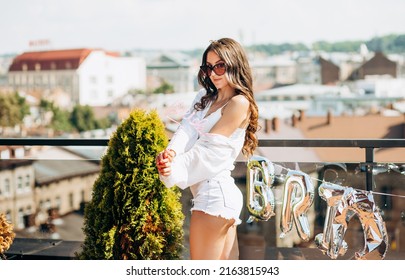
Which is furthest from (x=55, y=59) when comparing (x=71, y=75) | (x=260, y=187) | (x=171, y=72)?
(x=260, y=187)

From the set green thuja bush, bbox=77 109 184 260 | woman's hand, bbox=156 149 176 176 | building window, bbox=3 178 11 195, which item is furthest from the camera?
building window, bbox=3 178 11 195

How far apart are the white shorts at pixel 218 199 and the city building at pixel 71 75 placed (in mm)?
101228

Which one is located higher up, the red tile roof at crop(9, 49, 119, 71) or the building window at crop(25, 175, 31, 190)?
the red tile roof at crop(9, 49, 119, 71)

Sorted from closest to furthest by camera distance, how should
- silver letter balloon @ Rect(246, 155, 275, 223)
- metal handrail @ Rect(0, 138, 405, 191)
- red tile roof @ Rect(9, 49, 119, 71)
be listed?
silver letter balloon @ Rect(246, 155, 275, 223) → metal handrail @ Rect(0, 138, 405, 191) → red tile roof @ Rect(9, 49, 119, 71)

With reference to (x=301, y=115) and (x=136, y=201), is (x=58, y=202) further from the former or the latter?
(x=301, y=115)

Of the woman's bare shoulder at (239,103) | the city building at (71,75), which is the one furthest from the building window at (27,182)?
the city building at (71,75)

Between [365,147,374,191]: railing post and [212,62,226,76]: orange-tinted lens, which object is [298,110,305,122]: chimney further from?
[212,62,226,76]: orange-tinted lens

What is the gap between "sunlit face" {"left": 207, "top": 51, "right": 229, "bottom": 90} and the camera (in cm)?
238

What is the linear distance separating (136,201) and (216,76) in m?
0.71

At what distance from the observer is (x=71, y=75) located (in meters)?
106

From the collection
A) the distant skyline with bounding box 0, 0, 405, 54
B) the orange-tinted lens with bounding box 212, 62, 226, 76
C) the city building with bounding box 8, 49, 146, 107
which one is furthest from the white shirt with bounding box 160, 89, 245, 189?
the distant skyline with bounding box 0, 0, 405, 54

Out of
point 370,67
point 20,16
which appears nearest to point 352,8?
point 370,67
